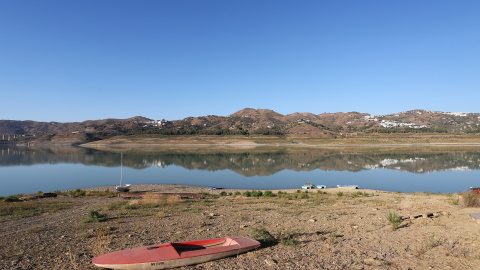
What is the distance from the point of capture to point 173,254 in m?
5.22

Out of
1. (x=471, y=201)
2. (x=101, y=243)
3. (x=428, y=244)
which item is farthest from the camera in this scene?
(x=471, y=201)

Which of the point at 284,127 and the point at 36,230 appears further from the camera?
the point at 284,127

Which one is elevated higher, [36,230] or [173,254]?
[173,254]

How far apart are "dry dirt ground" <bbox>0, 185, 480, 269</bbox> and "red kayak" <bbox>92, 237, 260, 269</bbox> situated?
0.17m

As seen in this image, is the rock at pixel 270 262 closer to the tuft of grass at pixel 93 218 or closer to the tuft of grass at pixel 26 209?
the tuft of grass at pixel 93 218

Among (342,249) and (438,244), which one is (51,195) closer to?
(342,249)

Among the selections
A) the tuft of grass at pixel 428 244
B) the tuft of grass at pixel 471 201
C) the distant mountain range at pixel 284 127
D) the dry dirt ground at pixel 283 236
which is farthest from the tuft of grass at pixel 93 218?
the distant mountain range at pixel 284 127

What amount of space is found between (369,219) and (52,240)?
9.15 meters

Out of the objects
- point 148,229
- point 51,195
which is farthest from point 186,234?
point 51,195

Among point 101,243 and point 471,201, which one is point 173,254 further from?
point 471,201

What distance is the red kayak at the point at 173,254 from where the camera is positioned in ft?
16.2

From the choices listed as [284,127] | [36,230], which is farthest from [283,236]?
[284,127]

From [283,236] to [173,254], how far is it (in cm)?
311

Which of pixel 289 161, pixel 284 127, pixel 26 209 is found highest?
pixel 284 127
